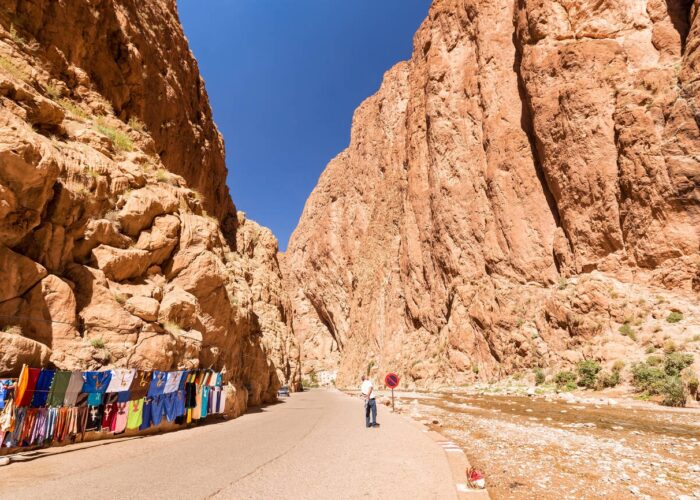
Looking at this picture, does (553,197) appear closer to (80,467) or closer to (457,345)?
(457,345)

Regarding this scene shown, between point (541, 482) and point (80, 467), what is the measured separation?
8.13m

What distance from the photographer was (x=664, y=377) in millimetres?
23078

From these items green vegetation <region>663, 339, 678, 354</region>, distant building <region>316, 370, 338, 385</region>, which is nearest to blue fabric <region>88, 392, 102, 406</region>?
green vegetation <region>663, 339, 678, 354</region>

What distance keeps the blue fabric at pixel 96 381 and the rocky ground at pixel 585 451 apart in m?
9.26

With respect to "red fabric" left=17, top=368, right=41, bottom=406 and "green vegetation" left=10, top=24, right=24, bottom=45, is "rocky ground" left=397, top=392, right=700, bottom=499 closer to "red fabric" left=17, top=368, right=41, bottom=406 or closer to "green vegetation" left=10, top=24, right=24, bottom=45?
"red fabric" left=17, top=368, right=41, bottom=406

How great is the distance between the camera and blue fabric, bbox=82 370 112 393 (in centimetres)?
1013

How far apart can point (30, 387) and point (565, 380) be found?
1266 inches

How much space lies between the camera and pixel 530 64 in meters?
43.8

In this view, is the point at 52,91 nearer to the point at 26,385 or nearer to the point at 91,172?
the point at 91,172

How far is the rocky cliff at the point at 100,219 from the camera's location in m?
10.3

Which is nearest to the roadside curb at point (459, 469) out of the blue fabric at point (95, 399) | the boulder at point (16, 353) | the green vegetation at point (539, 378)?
the blue fabric at point (95, 399)

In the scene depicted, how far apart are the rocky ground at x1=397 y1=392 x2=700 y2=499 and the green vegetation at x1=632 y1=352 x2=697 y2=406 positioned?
142 centimetres

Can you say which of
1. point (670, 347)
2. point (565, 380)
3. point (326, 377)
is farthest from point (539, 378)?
point (326, 377)

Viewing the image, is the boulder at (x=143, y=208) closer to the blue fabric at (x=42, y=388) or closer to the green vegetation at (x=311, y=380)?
the blue fabric at (x=42, y=388)
